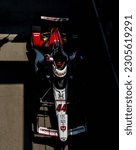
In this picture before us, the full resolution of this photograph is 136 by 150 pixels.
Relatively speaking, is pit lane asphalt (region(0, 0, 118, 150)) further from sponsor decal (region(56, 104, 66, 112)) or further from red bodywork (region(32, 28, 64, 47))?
sponsor decal (region(56, 104, 66, 112))

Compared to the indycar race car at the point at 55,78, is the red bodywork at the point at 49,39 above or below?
above

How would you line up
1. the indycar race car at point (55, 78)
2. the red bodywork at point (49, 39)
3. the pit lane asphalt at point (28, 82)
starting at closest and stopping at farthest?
the indycar race car at point (55, 78) < the pit lane asphalt at point (28, 82) < the red bodywork at point (49, 39)

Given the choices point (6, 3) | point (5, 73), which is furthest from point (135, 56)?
point (6, 3)

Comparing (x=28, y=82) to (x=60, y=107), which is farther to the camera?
(x=28, y=82)

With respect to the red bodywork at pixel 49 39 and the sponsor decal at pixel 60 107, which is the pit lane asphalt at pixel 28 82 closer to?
the red bodywork at pixel 49 39

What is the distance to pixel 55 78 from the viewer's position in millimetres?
14297

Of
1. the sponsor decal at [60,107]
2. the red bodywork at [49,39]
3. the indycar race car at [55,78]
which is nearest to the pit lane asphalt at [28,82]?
the indycar race car at [55,78]

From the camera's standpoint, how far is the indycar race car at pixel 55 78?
1398 centimetres

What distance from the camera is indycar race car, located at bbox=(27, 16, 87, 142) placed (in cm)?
1398

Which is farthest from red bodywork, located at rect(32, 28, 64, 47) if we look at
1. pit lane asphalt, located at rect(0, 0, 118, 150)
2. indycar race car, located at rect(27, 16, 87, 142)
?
pit lane asphalt, located at rect(0, 0, 118, 150)

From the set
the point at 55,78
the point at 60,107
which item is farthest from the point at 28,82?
the point at 60,107

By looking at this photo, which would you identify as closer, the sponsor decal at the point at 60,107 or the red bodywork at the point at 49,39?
the sponsor decal at the point at 60,107

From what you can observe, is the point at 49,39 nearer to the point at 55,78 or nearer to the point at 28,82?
the point at 55,78

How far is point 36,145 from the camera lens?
1412 cm
